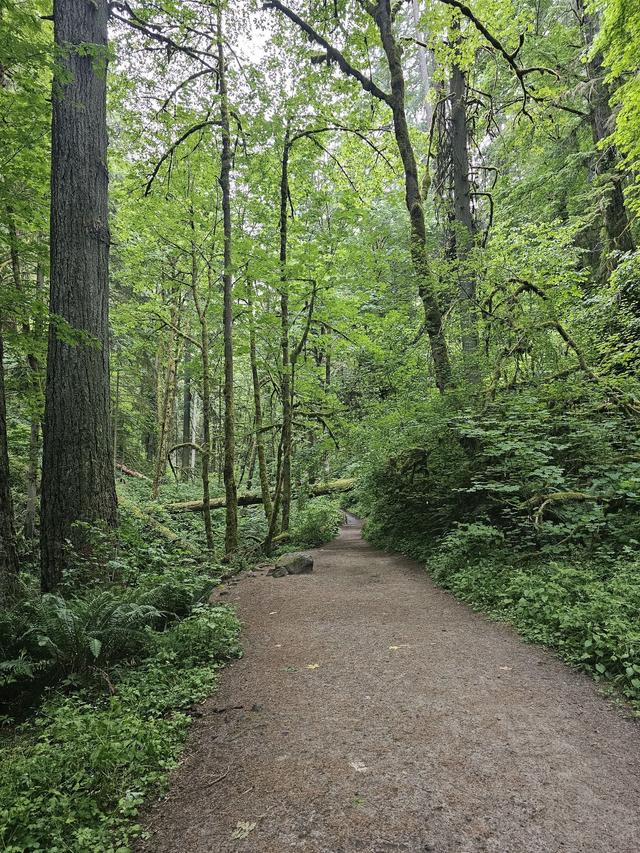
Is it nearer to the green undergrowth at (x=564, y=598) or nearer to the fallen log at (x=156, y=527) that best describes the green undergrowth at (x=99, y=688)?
the green undergrowth at (x=564, y=598)

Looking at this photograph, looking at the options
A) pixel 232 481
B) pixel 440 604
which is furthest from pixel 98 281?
pixel 440 604

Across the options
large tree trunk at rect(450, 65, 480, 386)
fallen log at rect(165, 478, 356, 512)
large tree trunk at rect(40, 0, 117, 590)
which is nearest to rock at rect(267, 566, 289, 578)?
large tree trunk at rect(40, 0, 117, 590)

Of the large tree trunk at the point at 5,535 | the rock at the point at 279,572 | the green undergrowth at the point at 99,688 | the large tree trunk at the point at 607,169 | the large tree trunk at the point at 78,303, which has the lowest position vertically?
the rock at the point at 279,572

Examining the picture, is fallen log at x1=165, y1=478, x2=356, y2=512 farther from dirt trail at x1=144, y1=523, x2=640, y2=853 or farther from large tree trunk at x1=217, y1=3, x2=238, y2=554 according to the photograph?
dirt trail at x1=144, y1=523, x2=640, y2=853

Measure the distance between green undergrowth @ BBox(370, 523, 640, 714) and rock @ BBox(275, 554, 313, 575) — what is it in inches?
93.8

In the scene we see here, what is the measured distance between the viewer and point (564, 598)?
445 centimetres

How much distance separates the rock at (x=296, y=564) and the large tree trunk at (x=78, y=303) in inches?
145

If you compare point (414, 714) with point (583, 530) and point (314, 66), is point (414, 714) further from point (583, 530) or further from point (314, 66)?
point (314, 66)

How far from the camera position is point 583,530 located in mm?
5527

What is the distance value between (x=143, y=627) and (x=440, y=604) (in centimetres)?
353

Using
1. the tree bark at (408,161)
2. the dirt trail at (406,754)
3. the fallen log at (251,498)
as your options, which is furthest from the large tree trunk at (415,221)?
the fallen log at (251,498)

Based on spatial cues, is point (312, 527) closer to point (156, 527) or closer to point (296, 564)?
point (296, 564)

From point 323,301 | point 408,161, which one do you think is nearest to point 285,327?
point 323,301

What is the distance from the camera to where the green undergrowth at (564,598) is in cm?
353
